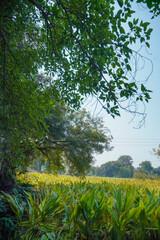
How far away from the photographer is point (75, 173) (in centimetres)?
953

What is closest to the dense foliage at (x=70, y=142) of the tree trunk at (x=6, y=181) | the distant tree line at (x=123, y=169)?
the tree trunk at (x=6, y=181)

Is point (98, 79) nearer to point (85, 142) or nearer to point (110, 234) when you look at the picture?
point (110, 234)

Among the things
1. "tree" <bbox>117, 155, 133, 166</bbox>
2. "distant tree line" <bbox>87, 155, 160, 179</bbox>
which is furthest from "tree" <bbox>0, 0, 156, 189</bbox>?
"tree" <bbox>117, 155, 133, 166</bbox>

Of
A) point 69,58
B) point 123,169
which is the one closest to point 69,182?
point 69,58

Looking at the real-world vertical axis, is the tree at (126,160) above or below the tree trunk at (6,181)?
above

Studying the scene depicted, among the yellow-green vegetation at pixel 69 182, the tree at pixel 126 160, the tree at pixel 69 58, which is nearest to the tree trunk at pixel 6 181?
the yellow-green vegetation at pixel 69 182

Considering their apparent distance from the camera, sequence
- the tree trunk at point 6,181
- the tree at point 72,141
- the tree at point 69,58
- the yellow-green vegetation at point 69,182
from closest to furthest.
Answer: the tree at point 69,58 < the yellow-green vegetation at point 69,182 < the tree trunk at point 6,181 < the tree at point 72,141

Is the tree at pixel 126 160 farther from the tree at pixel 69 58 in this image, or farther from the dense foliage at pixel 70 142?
the tree at pixel 69 58

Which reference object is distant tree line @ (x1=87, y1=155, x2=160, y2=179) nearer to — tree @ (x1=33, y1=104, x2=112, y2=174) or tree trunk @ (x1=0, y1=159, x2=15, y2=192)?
tree @ (x1=33, y1=104, x2=112, y2=174)

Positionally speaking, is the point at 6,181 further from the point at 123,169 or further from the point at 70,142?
the point at 123,169

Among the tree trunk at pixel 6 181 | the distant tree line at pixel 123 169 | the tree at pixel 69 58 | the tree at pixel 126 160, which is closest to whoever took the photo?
the tree at pixel 69 58

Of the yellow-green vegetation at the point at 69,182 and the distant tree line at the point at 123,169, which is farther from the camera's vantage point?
the distant tree line at the point at 123,169

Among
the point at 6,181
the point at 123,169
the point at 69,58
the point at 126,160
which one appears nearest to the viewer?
the point at 69,58

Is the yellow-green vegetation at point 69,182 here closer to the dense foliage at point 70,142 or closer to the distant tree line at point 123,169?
the dense foliage at point 70,142
